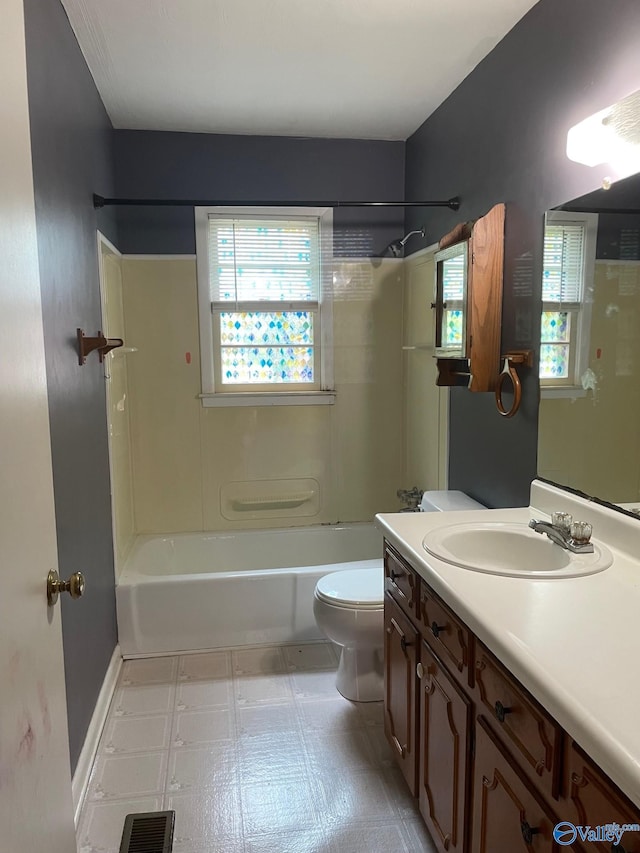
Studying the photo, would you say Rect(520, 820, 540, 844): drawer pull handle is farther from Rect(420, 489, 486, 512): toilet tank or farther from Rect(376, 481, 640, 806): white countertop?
Rect(420, 489, 486, 512): toilet tank

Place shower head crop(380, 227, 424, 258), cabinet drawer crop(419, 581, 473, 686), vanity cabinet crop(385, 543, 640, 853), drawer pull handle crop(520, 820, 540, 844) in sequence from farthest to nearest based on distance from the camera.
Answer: shower head crop(380, 227, 424, 258) → cabinet drawer crop(419, 581, 473, 686) → drawer pull handle crop(520, 820, 540, 844) → vanity cabinet crop(385, 543, 640, 853)

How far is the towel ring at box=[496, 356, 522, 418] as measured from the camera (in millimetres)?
2105

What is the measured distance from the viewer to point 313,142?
3346 mm

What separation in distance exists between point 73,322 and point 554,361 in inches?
63.9

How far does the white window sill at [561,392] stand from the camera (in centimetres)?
184

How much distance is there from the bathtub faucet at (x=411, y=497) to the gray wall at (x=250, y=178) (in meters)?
1.37

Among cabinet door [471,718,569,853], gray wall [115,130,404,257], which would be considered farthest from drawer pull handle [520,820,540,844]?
gray wall [115,130,404,257]

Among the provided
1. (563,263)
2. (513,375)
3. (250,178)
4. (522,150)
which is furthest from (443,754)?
(250,178)

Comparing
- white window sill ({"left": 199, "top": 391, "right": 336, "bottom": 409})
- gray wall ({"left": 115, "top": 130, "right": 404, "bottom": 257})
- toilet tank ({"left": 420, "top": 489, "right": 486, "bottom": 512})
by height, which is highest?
gray wall ({"left": 115, "top": 130, "right": 404, "bottom": 257})

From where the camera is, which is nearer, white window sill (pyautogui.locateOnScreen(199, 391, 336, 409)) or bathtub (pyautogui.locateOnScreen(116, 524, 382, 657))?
bathtub (pyautogui.locateOnScreen(116, 524, 382, 657))

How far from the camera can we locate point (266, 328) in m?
3.46

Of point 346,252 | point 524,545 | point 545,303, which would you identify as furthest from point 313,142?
point 524,545

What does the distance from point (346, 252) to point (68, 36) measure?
1728 millimetres

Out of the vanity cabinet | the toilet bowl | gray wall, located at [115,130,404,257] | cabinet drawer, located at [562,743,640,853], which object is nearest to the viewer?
cabinet drawer, located at [562,743,640,853]
